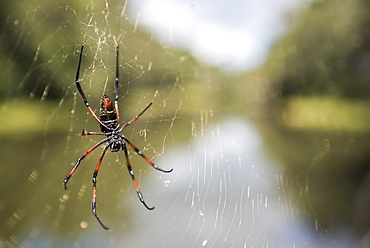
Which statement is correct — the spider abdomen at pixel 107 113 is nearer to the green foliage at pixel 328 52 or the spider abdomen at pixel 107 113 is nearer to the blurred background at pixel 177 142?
the blurred background at pixel 177 142

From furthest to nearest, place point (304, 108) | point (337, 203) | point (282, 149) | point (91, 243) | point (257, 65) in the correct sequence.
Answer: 1. point (257, 65)
2. point (304, 108)
3. point (282, 149)
4. point (337, 203)
5. point (91, 243)

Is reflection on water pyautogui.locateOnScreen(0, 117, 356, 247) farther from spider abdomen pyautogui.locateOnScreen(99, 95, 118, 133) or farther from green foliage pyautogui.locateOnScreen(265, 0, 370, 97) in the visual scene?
green foliage pyautogui.locateOnScreen(265, 0, 370, 97)

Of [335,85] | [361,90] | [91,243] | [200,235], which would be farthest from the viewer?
[335,85]

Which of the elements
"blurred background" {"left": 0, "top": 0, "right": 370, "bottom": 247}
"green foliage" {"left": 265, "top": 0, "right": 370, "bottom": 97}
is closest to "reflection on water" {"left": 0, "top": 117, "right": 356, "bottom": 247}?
"blurred background" {"left": 0, "top": 0, "right": 370, "bottom": 247}

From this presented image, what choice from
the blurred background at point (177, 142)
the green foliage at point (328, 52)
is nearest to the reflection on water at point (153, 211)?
the blurred background at point (177, 142)

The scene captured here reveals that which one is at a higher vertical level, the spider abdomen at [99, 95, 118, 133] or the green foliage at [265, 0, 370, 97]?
the green foliage at [265, 0, 370, 97]

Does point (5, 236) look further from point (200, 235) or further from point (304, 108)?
point (304, 108)

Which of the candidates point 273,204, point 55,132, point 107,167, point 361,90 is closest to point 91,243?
point 273,204
